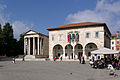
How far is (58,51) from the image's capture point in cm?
4228

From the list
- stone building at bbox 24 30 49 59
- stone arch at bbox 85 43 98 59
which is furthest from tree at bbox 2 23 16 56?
stone arch at bbox 85 43 98 59

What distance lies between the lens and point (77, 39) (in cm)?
3684

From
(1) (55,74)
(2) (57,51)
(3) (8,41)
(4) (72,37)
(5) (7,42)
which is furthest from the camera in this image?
(3) (8,41)

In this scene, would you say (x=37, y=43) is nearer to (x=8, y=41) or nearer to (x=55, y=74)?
(x=8, y=41)

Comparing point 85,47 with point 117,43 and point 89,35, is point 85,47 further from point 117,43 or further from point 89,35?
point 117,43

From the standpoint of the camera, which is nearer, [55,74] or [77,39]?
[55,74]

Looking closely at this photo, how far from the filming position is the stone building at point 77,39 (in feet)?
114

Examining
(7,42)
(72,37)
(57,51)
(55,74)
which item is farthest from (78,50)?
(7,42)

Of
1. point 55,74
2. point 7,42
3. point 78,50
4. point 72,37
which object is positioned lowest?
point 55,74

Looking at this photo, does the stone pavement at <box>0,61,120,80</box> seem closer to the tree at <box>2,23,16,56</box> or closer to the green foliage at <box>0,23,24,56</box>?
the green foliage at <box>0,23,24,56</box>

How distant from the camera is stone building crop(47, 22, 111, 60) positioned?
114 ft

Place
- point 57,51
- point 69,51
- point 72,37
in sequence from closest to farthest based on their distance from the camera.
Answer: point 72,37 → point 69,51 → point 57,51

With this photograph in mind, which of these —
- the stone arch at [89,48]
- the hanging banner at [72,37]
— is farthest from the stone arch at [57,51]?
the stone arch at [89,48]

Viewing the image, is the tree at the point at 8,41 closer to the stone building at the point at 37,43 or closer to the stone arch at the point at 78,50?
the stone building at the point at 37,43
